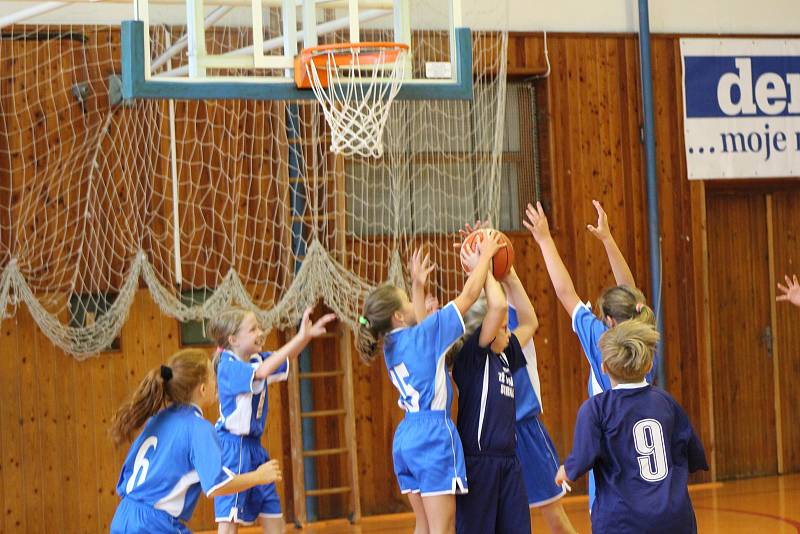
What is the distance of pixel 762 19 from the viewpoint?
408 inches

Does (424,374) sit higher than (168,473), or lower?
higher

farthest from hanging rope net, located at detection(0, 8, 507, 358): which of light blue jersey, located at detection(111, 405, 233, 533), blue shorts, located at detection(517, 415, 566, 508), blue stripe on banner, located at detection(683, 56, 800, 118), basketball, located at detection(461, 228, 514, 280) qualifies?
light blue jersey, located at detection(111, 405, 233, 533)

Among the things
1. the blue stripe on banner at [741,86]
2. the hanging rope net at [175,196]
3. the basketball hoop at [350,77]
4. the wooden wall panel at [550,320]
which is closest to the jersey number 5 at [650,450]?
the basketball hoop at [350,77]

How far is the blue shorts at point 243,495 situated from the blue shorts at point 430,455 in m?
1.01

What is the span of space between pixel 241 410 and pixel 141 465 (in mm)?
1750

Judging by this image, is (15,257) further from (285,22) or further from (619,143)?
(619,143)

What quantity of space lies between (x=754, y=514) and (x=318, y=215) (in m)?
3.90

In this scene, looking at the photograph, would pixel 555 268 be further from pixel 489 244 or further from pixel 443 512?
pixel 443 512

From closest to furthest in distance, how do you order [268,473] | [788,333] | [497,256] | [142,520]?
[142,520] < [268,473] < [497,256] < [788,333]

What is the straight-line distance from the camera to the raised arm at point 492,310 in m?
4.89

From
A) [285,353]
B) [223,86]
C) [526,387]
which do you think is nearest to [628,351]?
[526,387]

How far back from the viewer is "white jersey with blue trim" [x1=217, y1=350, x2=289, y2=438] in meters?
5.80

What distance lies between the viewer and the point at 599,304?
16.9ft

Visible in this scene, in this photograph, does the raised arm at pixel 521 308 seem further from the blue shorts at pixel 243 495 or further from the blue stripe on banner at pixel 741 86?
the blue stripe on banner at pixel 741 86
